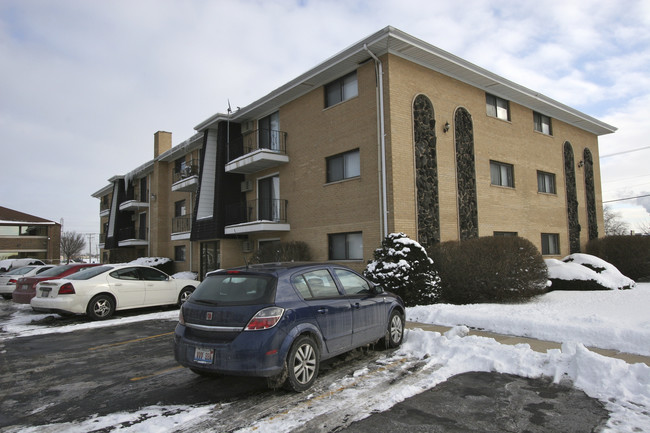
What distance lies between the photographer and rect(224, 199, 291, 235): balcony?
17.5 meters

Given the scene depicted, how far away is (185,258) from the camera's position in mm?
25844

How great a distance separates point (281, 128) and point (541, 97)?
37.5ft

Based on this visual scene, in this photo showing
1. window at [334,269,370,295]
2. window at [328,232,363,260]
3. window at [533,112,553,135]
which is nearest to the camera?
window at [334,269,370,295]

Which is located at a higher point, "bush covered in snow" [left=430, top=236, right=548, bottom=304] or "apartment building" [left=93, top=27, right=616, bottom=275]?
"apartment building" [left=93, top=27, right=616, bottom=275]

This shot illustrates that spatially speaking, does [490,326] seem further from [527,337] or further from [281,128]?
[281,128]

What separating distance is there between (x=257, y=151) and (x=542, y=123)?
1357 centimetres

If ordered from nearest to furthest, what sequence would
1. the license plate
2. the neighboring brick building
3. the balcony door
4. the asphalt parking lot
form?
1. the asphalt parking lot
2. the license plate
3. the balcony door
4. the neighboring brick building

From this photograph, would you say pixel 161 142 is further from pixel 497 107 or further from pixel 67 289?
pixel 497 107

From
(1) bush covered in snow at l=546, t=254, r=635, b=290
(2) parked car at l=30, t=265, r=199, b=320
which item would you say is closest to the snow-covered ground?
(2) parked car at l=30, t=265, r=199, b=320

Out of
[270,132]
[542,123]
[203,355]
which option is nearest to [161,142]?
[270,132]

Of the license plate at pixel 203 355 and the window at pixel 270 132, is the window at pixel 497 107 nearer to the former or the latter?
the window at pixel 270 132

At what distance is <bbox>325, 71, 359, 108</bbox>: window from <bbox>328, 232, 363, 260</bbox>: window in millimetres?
4852

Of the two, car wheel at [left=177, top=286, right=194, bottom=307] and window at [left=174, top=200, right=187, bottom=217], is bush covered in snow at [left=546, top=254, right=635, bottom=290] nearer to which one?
car wheel at [left=177, top=286, right=194, bottom=307]

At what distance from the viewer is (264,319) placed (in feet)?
16.0
